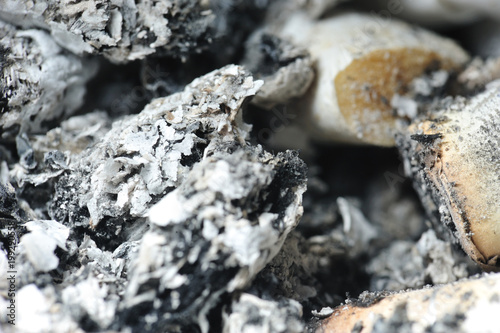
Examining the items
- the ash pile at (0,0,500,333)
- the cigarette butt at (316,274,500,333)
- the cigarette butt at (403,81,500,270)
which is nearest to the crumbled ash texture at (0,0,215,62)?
the ash pile at (0,0,500,333)

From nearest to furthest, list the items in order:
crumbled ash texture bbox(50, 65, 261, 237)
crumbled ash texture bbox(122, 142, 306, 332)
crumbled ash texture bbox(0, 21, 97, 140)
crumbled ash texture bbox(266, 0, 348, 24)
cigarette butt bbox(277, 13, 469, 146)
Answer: crumbled ash texture bbox(122, 142, 306, 332) → crumbled ash texture bbox(50, 65, 261, 237) → crumbled ash texture bbox(0, 21, 97, 140) → cigarette butt bbox(277, 13, 469, 146) → crumbled ash texture bbox(266, 0, 348, 24)

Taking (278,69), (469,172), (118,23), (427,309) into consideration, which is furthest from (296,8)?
(427,309)

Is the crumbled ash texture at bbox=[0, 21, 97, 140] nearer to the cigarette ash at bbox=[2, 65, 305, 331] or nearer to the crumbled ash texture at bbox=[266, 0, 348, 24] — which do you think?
the cigarette ash at bbox=[2, 65, 305, 331]

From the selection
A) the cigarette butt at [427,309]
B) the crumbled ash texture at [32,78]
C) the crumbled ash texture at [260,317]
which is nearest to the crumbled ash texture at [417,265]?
the cigarette butt at [427,309]

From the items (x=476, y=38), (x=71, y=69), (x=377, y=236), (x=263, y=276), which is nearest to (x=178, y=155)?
(x=263, y=276)

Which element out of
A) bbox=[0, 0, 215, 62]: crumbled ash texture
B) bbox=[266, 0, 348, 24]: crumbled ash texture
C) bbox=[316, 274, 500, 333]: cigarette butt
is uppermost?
A: bbox=[0, 0, 215, 62]: crumbled ash texture

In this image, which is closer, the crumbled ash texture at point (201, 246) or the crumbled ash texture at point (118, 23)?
the crumbled ash texture at point (201, 246)

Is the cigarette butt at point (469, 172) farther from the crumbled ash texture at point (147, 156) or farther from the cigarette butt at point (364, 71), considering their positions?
the crumbled ash texture at point (147, 156)
